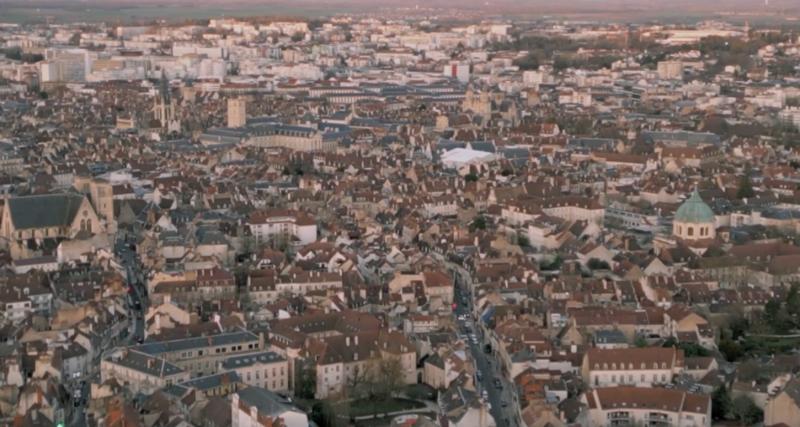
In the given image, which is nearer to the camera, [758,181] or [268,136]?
[758,181]

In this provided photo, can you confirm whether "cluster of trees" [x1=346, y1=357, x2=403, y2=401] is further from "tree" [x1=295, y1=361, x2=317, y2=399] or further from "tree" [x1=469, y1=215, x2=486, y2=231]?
"tree" [x1=469, y1=215, x2=486, y2=231]

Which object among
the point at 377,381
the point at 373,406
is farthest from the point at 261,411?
the point at 377,381

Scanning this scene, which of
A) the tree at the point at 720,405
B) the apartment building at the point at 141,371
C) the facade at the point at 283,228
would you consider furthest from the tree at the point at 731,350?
the facade at the point at 283,228

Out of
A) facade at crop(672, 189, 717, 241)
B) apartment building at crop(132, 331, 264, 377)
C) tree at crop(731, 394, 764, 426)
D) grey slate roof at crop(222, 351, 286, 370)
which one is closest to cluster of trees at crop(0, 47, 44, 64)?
facade at crop(672, 189, 717, 241)

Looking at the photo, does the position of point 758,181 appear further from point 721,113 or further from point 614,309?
point 721,113

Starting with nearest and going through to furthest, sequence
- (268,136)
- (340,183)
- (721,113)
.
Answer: (340,183)
(268,136)
(721,113)

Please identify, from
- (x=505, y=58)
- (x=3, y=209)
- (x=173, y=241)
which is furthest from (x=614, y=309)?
(x=505, y=58)
